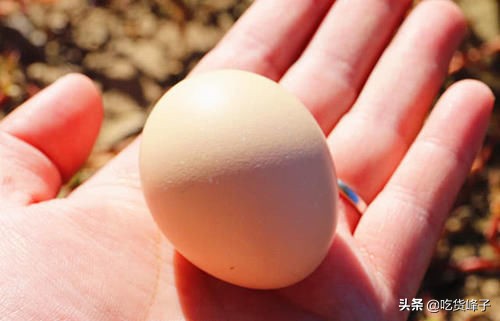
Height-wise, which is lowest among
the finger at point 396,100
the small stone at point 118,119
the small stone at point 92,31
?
the small stone at point 118,119

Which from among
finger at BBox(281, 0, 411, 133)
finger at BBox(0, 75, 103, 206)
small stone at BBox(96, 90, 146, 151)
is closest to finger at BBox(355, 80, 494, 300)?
finger at BBox(281, 0, 411, 133)

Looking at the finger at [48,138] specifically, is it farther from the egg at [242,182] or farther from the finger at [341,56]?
the finger at [341,56]

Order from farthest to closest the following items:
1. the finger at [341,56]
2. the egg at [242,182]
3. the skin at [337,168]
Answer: the finger at [341,56], the skin at [337,168], the egg at [242,182]

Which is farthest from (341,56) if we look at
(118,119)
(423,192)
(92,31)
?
(92,31)

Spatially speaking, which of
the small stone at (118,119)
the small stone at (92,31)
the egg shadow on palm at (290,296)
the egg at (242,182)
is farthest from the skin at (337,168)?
the small stone at (92,31)

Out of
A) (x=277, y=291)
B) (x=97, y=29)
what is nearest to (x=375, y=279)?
(x=277, y=291)

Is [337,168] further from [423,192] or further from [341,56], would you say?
[341,56]

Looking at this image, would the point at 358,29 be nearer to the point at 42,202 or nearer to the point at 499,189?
the point at 499,189

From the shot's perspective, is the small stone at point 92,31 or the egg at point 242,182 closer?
the egg at point 242,182

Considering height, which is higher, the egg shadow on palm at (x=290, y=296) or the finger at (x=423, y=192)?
the finger at (x=423, y=192)

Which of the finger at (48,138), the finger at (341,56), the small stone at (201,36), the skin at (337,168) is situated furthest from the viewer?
the small stone at (201,36)
